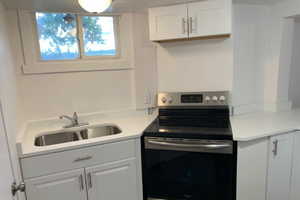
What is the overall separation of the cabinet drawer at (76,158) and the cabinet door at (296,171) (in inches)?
55.8

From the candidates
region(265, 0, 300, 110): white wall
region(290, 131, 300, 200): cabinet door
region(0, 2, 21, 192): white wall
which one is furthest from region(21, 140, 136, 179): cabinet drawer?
region(265, 0, 300, 110): white wall

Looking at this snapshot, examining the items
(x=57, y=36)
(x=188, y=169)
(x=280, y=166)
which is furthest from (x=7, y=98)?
(x=280, y=166)

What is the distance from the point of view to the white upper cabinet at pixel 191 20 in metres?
2.02

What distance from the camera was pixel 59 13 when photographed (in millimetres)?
2277

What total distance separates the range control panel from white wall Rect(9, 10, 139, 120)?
0.43 meters

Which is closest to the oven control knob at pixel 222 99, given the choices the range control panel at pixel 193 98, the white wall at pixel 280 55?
the range control panel at pixel 193 98

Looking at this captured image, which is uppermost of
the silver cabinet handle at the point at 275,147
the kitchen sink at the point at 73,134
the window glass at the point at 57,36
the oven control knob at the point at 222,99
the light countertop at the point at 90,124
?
the window glass at the point at 57,36

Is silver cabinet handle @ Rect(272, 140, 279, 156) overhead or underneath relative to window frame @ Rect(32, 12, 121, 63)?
underneath

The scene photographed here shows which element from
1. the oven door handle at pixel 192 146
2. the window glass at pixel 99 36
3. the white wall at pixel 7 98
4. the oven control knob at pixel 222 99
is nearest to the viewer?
the white wall at pixel 7 98

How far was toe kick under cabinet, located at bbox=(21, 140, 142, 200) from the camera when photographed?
5.53ft

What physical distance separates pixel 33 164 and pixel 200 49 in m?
1.86

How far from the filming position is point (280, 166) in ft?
6.42

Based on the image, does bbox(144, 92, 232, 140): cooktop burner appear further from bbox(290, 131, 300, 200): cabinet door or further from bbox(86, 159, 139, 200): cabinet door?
bbox(290, 131, 300, 200): cabinet door

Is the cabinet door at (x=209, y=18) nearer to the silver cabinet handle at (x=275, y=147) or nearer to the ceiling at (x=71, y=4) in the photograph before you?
the ceiling at (x=71, y=4)
